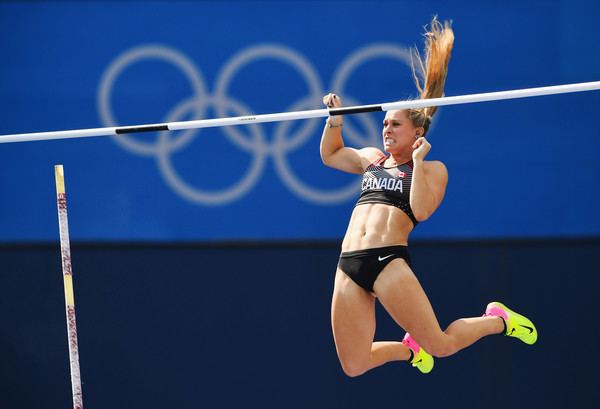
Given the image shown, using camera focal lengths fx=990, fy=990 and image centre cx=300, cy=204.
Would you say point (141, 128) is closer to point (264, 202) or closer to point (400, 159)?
point (400, 159)

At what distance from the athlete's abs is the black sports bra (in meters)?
0.04

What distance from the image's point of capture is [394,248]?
21.2ft

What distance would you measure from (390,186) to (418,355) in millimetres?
1357

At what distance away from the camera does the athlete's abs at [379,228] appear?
6480 mm

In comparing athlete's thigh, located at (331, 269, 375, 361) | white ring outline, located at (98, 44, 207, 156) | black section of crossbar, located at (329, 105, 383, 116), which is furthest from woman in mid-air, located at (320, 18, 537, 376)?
white ring outline, located at (98, 44, 207, 156)

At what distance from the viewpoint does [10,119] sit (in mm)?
8742

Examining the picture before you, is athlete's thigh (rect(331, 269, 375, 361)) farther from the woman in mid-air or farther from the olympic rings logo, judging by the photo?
the olympic rings logo

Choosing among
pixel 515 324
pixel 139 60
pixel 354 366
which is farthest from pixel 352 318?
pixel 139 60

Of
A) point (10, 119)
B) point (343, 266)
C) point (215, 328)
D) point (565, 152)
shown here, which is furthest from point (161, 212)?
point (565, 152)

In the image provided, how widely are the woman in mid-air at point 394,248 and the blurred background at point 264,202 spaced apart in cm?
140

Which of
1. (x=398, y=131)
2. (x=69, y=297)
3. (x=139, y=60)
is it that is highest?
(x=139, y=60)

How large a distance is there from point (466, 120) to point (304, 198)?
1.49 m

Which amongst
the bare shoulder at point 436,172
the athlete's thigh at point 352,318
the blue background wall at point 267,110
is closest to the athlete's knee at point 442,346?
the athlete's thigh at point 352,318

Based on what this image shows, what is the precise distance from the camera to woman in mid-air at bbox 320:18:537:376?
6395 millimetres
